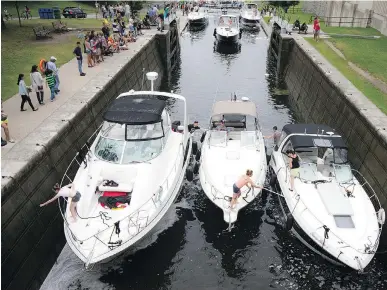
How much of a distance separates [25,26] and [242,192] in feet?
97.6

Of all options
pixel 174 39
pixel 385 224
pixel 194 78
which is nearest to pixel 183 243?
pixel 385 224

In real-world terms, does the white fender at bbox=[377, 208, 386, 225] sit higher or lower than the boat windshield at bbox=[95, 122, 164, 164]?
lower

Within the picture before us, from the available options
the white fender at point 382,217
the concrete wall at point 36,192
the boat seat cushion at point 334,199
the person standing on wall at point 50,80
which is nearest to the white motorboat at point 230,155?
the boat seat cushion at point 334,199

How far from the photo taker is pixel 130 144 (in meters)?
13.6

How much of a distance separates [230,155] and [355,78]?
10735 mm

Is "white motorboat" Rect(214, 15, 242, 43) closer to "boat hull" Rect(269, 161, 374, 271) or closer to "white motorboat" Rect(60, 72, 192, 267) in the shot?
"white motorboat" Rect(60, 72, 192, 267)

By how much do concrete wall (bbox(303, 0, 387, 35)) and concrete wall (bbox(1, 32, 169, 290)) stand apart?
2906cm

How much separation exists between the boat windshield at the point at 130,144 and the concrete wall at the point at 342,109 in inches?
315

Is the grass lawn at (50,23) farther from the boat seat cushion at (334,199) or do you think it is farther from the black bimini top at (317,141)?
the boat seat cushion at (334,199)

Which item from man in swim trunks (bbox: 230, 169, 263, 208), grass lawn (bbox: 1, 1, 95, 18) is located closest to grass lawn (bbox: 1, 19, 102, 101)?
grass lawn (bbox: 1, 1, 95, 18)

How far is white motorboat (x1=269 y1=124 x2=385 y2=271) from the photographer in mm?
11008

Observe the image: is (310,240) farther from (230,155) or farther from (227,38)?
(227,38)

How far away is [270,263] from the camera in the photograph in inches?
481

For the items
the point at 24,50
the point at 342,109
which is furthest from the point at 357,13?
the point at 24,50
